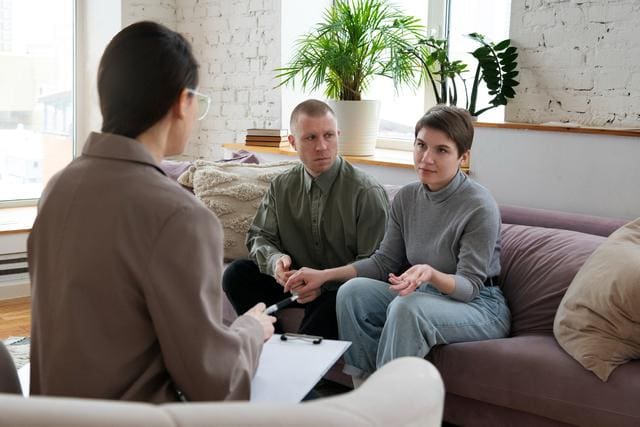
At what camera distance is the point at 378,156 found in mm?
4324

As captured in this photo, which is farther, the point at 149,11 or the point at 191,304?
the point at 149,11

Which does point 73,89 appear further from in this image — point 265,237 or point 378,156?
point 265,237

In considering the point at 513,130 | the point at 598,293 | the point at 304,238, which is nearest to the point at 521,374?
the point at 598,293

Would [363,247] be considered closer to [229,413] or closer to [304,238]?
[304,238]

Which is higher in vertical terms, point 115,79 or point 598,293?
point 115,79

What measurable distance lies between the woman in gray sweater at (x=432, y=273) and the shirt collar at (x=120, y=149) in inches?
44.9

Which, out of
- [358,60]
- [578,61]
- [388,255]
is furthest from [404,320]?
[358,60]

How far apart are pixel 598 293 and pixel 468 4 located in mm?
2370

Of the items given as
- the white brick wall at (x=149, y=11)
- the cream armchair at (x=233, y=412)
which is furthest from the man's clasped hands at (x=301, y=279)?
the white brick wall at (x=149, y=11)

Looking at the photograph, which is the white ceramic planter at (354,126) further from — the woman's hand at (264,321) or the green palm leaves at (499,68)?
the woman's hand at (264,321)

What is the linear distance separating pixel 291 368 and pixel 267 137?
3018mm

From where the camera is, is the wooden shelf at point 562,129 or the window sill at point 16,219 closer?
the wooden shelf at point 562,129

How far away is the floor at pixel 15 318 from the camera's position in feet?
13.1

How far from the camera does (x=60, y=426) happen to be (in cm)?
82
